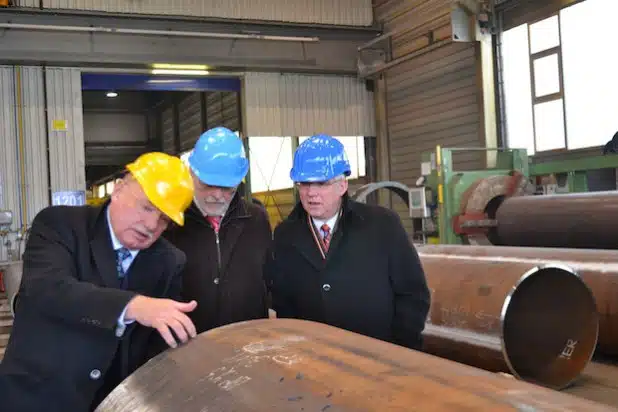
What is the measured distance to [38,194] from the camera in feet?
35.8

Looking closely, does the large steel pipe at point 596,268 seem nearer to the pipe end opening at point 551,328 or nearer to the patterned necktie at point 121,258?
the pipe end opening at point 551,328

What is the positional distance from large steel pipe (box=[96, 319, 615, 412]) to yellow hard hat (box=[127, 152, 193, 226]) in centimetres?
44

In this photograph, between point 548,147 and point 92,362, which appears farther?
point 548,147

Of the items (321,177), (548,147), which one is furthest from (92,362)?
(548,147)

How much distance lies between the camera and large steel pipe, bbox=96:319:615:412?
1380mm

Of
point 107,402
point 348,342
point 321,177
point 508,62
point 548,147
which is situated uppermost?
point 508,62

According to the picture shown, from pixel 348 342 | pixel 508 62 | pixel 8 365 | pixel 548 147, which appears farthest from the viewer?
pixel 508 62

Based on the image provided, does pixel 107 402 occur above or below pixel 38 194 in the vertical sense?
below

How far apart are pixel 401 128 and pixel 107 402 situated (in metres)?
10.9

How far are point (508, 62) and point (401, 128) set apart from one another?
3.03m

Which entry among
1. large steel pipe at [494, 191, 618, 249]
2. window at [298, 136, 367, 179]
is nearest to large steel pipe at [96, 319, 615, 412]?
large steel pipe at [494, 191, 618, 249]

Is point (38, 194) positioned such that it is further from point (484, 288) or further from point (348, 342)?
point (348, 342)

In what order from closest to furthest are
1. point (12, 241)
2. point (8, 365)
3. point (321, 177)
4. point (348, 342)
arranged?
point (348, 342) < point (8, 365) < point (321, 177) < point (12, 241)

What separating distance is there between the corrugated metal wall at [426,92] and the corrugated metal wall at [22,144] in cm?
607
